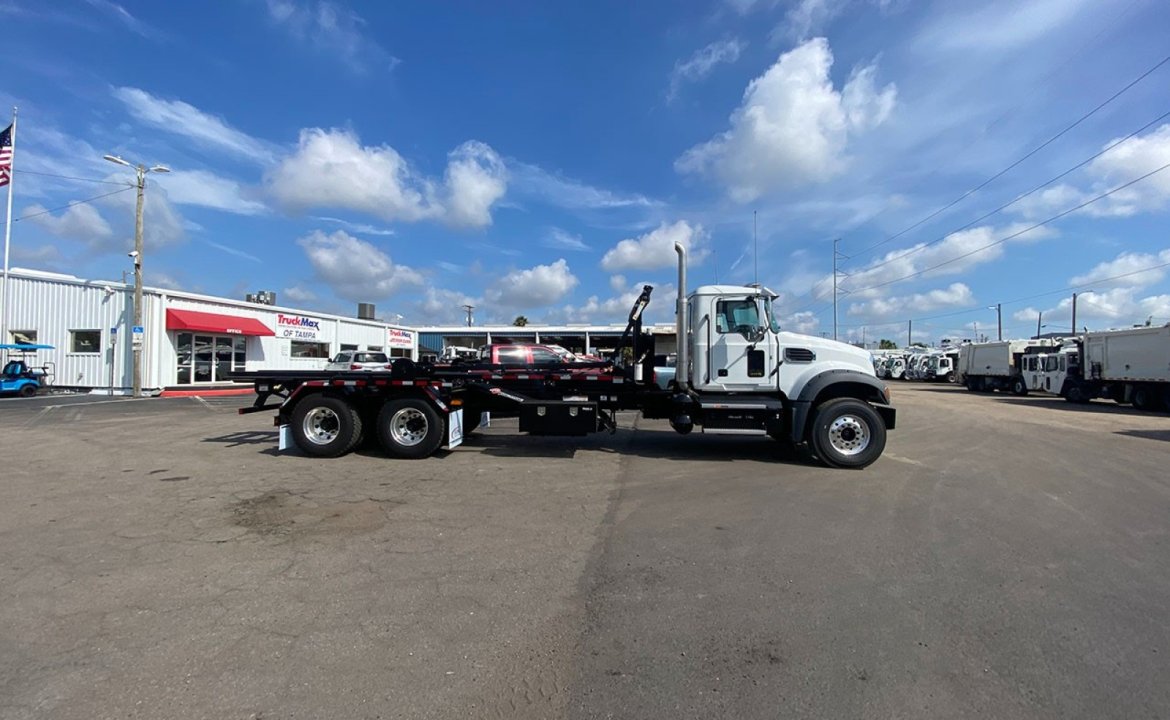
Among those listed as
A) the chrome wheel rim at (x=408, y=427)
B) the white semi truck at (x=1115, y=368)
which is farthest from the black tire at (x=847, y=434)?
the white semi truck at (x=1115, y=368)

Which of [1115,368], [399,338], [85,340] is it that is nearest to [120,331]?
[85,340]

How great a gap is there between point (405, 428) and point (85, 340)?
77.8 ft

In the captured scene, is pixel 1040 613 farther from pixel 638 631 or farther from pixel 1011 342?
pixel 1011 342

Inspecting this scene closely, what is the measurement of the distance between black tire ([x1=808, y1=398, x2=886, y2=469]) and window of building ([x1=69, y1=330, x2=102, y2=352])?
93.3 ft

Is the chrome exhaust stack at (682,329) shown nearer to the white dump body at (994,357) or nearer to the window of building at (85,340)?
the window of building at (85,340)

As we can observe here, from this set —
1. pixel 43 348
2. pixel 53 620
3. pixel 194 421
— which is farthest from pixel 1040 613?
pixel 43 348

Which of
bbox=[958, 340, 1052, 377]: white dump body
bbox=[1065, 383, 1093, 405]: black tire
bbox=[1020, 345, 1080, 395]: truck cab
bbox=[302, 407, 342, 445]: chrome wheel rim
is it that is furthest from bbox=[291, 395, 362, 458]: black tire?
bbox=[958, 340, 1052, 377]: white dump body

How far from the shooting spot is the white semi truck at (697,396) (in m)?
9.22

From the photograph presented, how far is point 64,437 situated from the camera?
1175 centimetres

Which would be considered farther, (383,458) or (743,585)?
(383,458)

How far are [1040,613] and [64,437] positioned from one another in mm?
15428

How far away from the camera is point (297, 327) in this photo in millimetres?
32094

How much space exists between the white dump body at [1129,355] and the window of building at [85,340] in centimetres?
4094

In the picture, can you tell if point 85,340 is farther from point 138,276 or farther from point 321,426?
point 321,426
